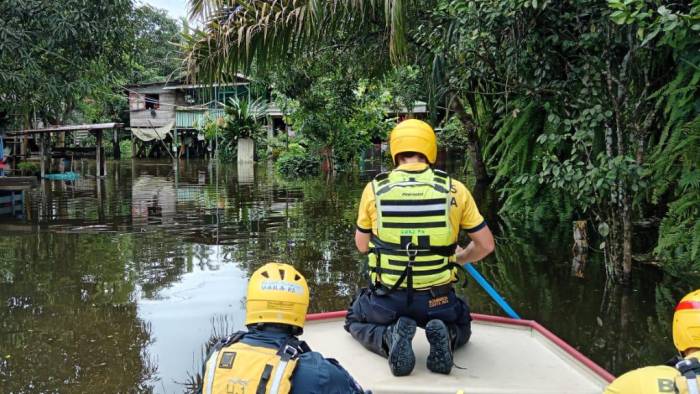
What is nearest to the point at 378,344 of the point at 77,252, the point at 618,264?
the point at 618,264

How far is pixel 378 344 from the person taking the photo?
379 centimetres

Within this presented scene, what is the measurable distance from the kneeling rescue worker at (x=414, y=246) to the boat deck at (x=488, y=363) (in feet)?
0.37

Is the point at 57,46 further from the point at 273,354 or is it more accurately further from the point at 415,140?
the point at 273,354

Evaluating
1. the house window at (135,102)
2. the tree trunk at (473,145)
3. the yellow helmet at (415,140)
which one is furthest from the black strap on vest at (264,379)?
the house window at (135,102)

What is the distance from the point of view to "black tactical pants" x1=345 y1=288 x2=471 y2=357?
12.1ft

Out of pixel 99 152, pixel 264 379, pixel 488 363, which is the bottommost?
Result: pixel 488 363

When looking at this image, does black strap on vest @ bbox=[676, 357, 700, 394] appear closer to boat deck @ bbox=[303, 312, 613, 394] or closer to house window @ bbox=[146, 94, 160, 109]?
boat deck @ bbox=[303, 312, 613, 394]

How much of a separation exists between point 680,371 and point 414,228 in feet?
5.67

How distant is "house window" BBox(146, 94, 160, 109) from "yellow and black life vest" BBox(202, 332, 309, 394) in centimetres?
3915

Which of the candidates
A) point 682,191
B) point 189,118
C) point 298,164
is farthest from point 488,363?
point 189,118

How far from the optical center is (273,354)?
2320 millimetres

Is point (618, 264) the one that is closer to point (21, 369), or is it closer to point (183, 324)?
point (183, 324)

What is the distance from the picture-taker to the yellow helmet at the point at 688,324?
2.16 m

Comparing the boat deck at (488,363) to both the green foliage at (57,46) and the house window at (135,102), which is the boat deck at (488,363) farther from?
the house window at (135,102)
